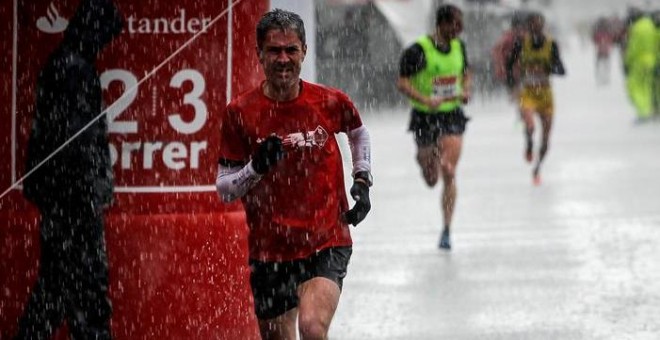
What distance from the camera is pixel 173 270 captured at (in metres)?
7.54

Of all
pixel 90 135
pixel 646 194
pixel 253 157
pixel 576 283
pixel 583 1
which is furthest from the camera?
pixel 583 1

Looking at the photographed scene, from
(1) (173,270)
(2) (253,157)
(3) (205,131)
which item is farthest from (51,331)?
(2) (253,157)

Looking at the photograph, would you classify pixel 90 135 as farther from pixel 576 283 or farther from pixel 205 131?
pixel 576 283

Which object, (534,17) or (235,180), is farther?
(534,17)

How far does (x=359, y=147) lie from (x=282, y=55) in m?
0.57

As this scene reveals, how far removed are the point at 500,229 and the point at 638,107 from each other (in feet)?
49.2

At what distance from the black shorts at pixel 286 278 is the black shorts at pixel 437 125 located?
6534 mm

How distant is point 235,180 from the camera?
19.8 feet

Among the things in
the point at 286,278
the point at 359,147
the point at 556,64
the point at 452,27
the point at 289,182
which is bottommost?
the point at 286,278

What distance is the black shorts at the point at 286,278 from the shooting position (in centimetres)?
616

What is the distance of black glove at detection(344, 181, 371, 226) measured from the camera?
6016 millimetres

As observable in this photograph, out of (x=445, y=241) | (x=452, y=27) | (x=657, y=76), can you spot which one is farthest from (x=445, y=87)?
(x=657, y=76)

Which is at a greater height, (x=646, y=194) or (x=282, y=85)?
(x=282, y=85)

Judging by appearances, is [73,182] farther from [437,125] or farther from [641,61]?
[641,61]
